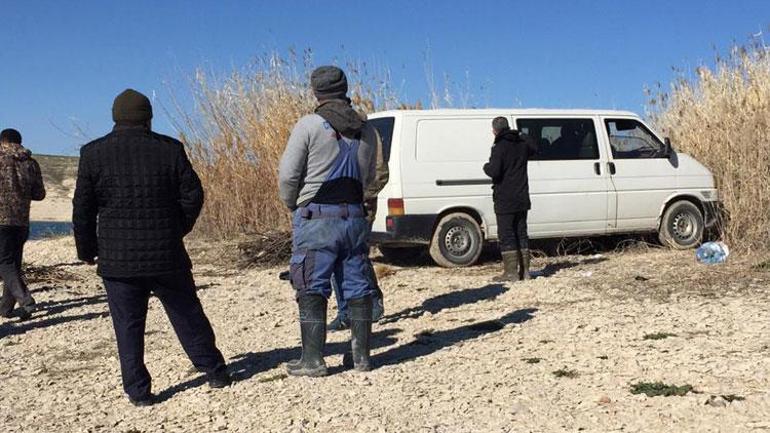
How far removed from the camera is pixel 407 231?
1020 cm

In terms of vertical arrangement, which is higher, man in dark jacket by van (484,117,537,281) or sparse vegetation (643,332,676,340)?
man in dark jacket by van (484,117,537,281)

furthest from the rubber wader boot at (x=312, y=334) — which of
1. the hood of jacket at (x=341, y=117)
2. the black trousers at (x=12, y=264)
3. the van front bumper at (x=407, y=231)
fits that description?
the van front bumper at (x=407, y=231)

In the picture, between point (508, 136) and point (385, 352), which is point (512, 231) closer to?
point (508, 136)

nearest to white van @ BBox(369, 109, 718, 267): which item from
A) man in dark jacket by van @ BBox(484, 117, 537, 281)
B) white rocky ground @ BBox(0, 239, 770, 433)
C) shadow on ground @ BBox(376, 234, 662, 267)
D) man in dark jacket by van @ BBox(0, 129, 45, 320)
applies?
shadow on ground @ BBox(376, 234, 662, 267)

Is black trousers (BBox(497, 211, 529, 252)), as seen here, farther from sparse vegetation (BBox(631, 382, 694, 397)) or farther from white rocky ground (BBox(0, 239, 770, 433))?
sparse vegetation (BBox(631, 382, 694, 397))

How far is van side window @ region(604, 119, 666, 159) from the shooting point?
11.3 metres

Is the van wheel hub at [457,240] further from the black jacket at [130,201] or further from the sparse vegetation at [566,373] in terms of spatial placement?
the black jacket at [130,201]

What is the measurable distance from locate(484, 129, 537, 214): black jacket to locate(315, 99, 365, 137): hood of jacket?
12.1 ft

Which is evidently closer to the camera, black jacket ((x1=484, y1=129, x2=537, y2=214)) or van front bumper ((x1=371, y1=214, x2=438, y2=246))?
black jacket ((x1=484, y1=129, x2=537, y2=214))

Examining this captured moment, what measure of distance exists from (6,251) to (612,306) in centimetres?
555

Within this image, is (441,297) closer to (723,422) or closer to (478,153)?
(478,153)

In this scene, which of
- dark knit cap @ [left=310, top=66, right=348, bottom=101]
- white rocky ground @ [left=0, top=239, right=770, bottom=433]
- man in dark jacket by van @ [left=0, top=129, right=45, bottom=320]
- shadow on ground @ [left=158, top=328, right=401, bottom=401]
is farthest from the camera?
man in dark jacket by van @ [left=0, top=129, right=45, bottom=320]

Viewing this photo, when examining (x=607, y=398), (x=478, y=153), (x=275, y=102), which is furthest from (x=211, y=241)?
(x=607, y=398)

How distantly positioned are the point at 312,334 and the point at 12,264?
13.7ft
